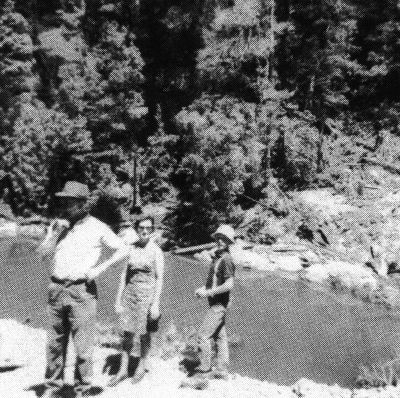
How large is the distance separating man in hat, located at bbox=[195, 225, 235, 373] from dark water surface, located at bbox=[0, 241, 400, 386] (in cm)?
361

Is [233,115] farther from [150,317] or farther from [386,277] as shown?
[150,317]

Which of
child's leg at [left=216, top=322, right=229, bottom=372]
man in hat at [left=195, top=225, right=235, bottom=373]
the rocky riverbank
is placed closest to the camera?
the rocky riverbank

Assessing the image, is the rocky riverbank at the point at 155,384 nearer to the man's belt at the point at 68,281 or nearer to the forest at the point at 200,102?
the man's belt at the point at 68,281

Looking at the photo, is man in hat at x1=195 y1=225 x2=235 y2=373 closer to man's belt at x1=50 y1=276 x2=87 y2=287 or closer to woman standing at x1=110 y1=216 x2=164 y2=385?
woman standing at x1=110 y1=216 x2=164 y2=385

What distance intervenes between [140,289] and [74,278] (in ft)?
3.08

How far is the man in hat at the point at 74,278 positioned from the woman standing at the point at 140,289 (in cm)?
46

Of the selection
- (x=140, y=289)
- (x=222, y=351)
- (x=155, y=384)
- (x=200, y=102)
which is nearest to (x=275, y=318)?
(x=222, y=351)

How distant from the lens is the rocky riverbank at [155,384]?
5.21 meters

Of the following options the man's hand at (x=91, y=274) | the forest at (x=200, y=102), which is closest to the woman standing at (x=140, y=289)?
the man's hand at (x=91, y=274)

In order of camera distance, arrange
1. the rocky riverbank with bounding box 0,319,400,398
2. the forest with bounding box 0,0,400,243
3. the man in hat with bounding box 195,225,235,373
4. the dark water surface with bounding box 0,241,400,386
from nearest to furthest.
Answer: the rocky riverbank with bounding box 0,319,400,398
the man in hat with bounding box 195,225,235,373
the dark water surface with bounding box 0,241,400,386
the forest with bounding box 0,0,400,243

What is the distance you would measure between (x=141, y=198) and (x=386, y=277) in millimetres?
11883

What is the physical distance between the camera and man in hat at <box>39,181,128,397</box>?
4.54m

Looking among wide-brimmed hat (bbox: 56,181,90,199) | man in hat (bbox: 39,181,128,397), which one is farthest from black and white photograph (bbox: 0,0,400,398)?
wide-brimmed hat (bbox: 56,181,90,199)

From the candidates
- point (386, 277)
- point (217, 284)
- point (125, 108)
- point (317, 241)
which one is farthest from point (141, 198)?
point (217, 284)
